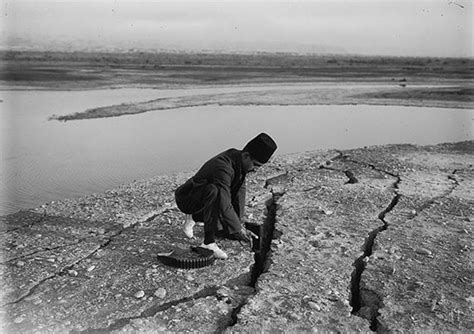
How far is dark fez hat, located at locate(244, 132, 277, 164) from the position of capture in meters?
4.09

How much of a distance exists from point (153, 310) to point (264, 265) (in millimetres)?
1038

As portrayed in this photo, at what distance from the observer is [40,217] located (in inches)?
208

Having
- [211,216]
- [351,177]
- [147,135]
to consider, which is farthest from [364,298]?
[147,135]

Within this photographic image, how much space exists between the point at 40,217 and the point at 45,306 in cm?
193

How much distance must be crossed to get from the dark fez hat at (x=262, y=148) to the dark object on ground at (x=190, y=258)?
80 centimetres

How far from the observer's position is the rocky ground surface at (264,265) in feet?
11.1

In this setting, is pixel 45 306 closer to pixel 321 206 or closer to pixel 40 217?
pixel 40 217

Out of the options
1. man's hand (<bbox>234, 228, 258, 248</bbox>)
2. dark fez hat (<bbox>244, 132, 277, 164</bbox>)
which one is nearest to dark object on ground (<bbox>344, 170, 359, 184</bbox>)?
man's hand (<bbox>234, 228, 258, 248</bbox>)

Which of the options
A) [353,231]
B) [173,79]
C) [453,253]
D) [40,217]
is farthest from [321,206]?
[173,79]

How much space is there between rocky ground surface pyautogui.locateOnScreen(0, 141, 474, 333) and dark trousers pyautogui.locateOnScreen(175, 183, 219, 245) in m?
0.27

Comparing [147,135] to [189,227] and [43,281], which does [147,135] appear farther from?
[43,281]

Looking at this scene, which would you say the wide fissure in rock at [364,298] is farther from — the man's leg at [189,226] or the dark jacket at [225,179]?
the man's leg at [189,226]

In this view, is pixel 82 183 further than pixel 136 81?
No

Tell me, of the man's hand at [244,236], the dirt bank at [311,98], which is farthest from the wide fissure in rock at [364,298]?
the dirt bank at [311,98]
